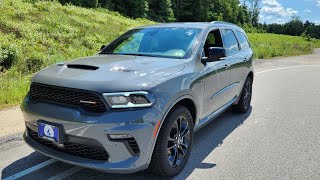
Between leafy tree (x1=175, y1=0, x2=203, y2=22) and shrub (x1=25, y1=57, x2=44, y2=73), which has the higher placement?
leafy tree (x1=175, y1=0, x2=203, y2=22)

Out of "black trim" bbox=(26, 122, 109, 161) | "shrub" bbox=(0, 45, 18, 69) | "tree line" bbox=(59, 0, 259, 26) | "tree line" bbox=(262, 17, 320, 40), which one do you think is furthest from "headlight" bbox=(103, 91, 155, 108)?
"tree line" bbox=(262, 17, 320, 40)

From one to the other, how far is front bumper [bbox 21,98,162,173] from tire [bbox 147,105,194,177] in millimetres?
191

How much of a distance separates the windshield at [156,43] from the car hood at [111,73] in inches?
13.7

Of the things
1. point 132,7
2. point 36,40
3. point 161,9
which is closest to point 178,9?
point 161,9

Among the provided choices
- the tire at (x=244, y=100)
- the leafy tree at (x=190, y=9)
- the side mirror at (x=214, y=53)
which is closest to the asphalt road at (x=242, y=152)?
the tire at (x=244, y=100)

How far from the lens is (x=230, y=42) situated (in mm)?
5926

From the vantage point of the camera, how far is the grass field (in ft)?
30.4

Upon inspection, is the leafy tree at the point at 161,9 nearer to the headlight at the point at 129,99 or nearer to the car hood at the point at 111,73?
the car hood at the point at 111,73

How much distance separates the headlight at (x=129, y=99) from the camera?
3.20 meters

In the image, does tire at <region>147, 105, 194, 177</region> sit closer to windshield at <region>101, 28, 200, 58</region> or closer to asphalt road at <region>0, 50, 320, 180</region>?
asphalt road at <region>0, 50, 320, 180</region>

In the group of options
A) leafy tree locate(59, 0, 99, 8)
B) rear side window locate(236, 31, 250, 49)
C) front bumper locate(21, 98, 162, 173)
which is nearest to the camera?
front bumper locate(21, 98, 162, 173)

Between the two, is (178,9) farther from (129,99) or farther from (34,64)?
(129,99)

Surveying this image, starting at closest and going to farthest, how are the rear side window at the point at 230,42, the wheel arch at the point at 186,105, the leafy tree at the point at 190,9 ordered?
the wheel arch at the point at 186,105 < the rear side window at the point at 230,42 < the leafy tree at the point at 190,9

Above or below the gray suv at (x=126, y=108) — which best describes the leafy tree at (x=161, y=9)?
above
